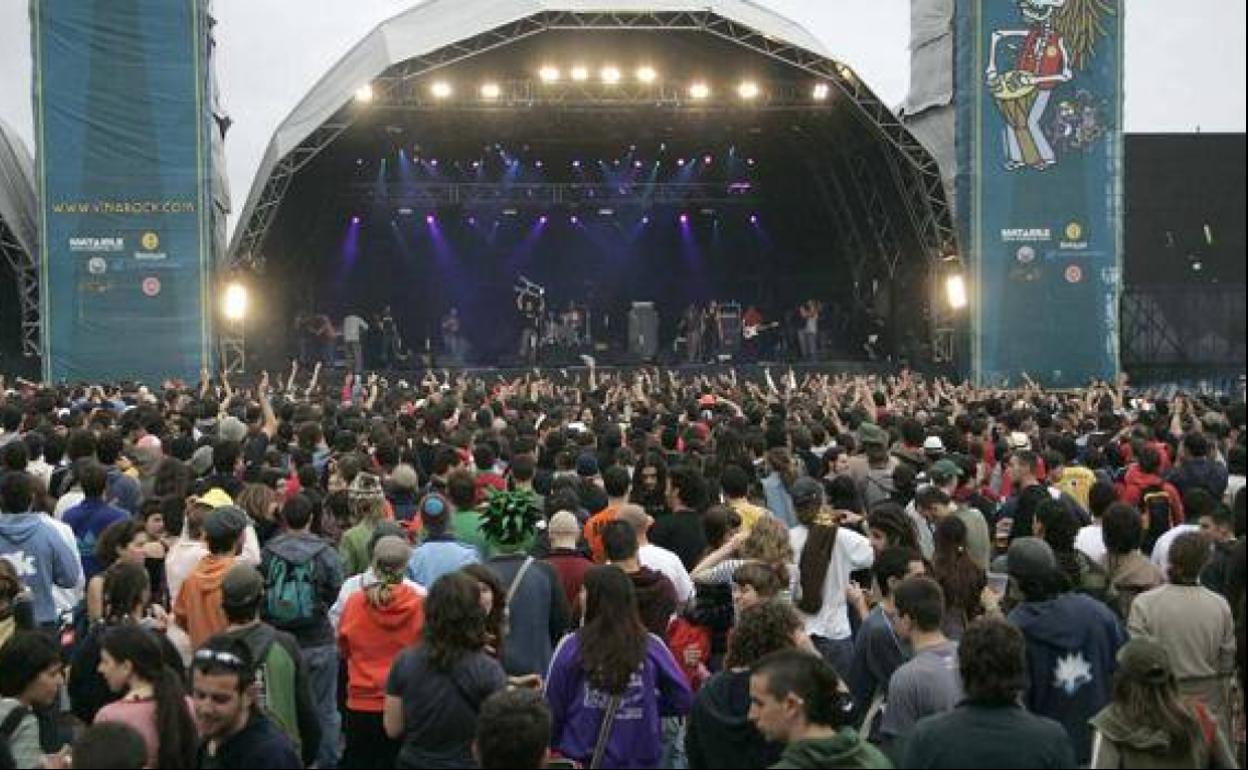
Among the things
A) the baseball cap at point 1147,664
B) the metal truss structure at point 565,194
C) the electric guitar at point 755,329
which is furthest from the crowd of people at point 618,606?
the metal truss structure at point 565,194

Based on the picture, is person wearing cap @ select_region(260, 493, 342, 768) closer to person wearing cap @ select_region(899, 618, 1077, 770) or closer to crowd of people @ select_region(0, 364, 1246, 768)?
crowd of people @ select_region(0, 364, 1246, 768)

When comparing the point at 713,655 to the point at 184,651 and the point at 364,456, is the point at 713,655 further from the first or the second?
the point at 364,456

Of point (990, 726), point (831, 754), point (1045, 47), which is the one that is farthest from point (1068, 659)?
point (1045, 47)

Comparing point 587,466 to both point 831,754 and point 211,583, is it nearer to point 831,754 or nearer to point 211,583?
point 211,583

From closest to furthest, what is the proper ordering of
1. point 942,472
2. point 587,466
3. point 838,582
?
point 838,582 < point 942,472 < point 587,466

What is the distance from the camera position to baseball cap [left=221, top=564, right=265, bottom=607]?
505 centimetres

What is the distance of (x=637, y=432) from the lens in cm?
1051

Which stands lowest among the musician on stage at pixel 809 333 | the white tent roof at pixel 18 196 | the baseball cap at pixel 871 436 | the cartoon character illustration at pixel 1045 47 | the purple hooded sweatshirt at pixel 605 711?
the purple hooded sweatshirt at pixel 605 711

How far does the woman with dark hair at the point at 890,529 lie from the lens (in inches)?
248

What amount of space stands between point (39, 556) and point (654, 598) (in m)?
3.12

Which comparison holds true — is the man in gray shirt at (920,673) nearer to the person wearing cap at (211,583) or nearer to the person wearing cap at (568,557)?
the person wearing cap at (568,557)

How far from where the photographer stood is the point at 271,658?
5.04 metres

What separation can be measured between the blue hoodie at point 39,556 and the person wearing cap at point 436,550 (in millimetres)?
1760

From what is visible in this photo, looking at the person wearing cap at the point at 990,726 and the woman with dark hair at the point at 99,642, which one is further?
the woman with dark hair at the point at 99,642
